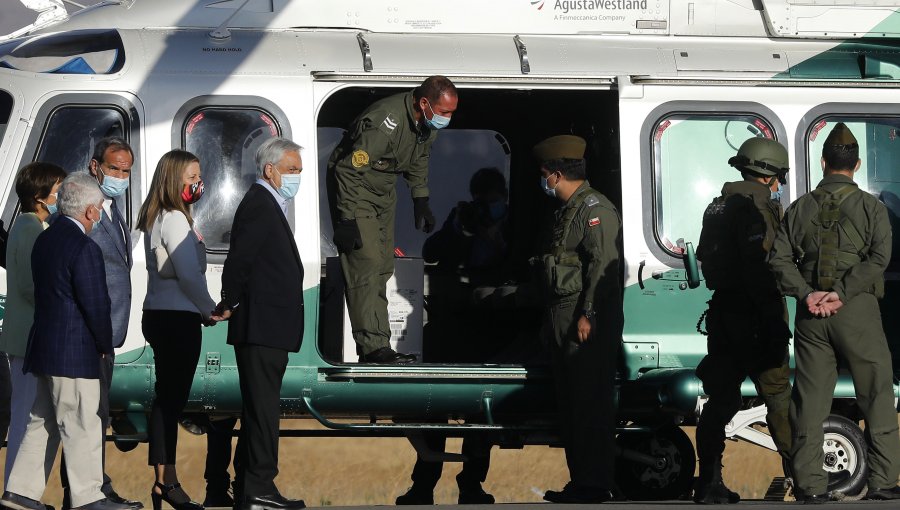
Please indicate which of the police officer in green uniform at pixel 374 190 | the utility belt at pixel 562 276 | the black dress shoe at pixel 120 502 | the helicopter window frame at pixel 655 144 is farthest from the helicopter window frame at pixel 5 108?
the helicopter window frame at pixel 655 144

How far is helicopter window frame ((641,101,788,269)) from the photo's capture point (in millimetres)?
9250

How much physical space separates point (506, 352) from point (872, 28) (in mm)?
3408

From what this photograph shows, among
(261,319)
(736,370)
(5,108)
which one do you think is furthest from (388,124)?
(736,370)

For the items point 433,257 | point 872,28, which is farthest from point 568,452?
point 872,28

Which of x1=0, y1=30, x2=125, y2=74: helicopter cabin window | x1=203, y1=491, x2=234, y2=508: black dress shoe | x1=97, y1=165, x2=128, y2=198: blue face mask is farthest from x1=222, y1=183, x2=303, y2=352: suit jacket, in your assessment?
x1=203, y1=491, x2=234, y2=508: black dress shoe

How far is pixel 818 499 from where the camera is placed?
8.01 meters

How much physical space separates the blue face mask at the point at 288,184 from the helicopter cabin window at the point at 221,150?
53.2 inches

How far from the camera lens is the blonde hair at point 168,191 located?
792cm

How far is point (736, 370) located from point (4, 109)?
4.68 meters

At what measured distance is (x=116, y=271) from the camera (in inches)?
310

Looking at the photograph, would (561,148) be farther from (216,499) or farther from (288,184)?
(216,499)

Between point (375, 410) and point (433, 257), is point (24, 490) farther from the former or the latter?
point (433, 257)

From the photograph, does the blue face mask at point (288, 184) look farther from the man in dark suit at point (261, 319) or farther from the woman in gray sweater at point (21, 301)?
the woman in gray sweater at point (21, 301)

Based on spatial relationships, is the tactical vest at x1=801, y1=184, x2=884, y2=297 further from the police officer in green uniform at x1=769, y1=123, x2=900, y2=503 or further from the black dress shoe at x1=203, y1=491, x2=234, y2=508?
the black dress shoe at x1=203, y1=491, x2=234, y2=508
